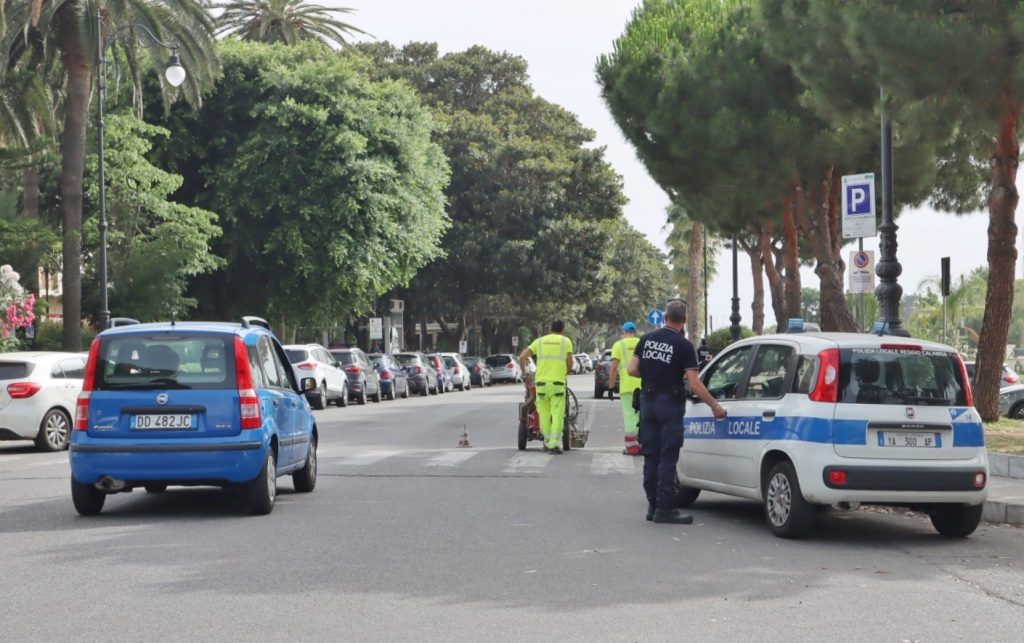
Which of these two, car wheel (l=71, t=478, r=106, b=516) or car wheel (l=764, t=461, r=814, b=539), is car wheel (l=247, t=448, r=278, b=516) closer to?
car wheel (l=71, t=478, r=106, b=516)

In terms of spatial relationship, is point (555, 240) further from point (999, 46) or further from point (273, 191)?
point (999, 46)

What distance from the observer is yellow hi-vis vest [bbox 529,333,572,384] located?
18250 millimetres

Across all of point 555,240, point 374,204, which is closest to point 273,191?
point 374,204

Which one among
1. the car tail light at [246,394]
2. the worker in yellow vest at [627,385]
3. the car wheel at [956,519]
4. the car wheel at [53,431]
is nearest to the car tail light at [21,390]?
the car wheel at [53,431]

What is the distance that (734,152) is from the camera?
2986 cm

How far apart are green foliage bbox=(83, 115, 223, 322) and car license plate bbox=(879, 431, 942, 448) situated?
29.1 metres

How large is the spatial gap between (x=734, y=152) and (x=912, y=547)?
20321 millimetres

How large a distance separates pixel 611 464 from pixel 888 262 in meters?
4.61

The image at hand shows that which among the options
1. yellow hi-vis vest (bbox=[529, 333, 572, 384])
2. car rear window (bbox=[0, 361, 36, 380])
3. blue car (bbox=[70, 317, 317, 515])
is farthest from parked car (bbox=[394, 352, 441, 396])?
blue car (bbox=[70, 317, 317, 515])

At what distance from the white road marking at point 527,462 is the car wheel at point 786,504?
5684 mm

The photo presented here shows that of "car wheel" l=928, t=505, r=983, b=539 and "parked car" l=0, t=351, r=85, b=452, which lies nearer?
"car wheel" l=928, t=505, r=983, b=539

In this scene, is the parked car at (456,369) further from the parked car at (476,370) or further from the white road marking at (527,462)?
the white road marking at (527,462)

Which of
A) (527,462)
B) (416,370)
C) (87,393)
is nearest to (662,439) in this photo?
(87,393)

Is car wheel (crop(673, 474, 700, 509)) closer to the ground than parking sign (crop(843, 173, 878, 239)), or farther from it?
closer to the ground
